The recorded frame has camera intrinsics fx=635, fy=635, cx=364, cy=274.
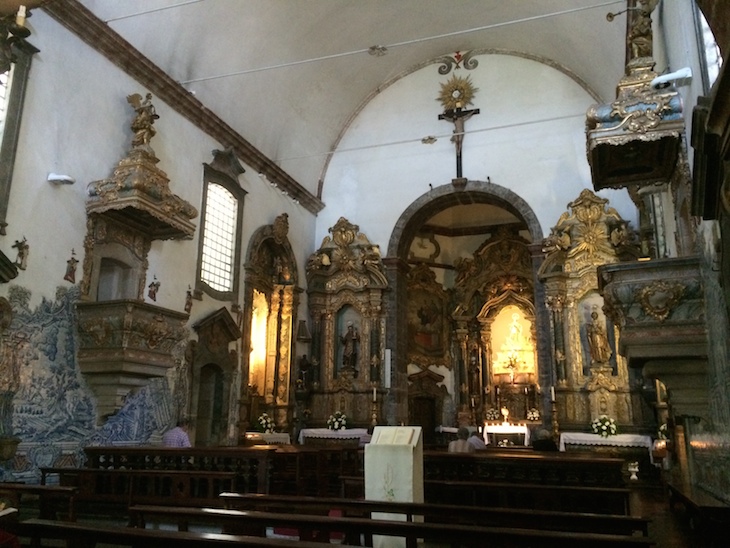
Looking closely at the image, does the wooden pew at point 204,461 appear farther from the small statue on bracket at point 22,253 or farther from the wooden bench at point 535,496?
the small statue on bracket at point 22,253

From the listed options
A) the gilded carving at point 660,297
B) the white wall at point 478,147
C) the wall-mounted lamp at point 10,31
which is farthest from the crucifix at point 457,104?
the wall-mounted lamp at point 10,31

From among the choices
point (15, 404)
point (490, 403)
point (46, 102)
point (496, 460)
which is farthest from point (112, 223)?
point (490, 403)

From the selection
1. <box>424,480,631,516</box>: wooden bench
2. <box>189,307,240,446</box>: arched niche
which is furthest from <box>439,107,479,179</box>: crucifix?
<box>424,480,631,516</box>: wooden bench

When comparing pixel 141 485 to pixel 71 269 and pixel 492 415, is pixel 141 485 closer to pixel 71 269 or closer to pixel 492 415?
pixel 71 269

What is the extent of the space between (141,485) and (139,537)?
4.76 meters

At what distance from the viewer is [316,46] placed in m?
14.3

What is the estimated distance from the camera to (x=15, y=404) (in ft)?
25.7

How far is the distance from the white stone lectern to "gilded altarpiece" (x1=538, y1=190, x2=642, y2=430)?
9.26 meters

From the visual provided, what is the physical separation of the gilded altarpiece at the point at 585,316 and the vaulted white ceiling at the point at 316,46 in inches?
124

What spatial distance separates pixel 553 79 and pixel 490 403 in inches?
359

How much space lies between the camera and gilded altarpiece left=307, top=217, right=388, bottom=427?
50.3 feet

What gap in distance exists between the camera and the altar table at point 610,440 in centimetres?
1251

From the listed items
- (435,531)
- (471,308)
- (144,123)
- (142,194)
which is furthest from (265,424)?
(435,531)

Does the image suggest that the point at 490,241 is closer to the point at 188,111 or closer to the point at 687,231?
the point at 188,111
